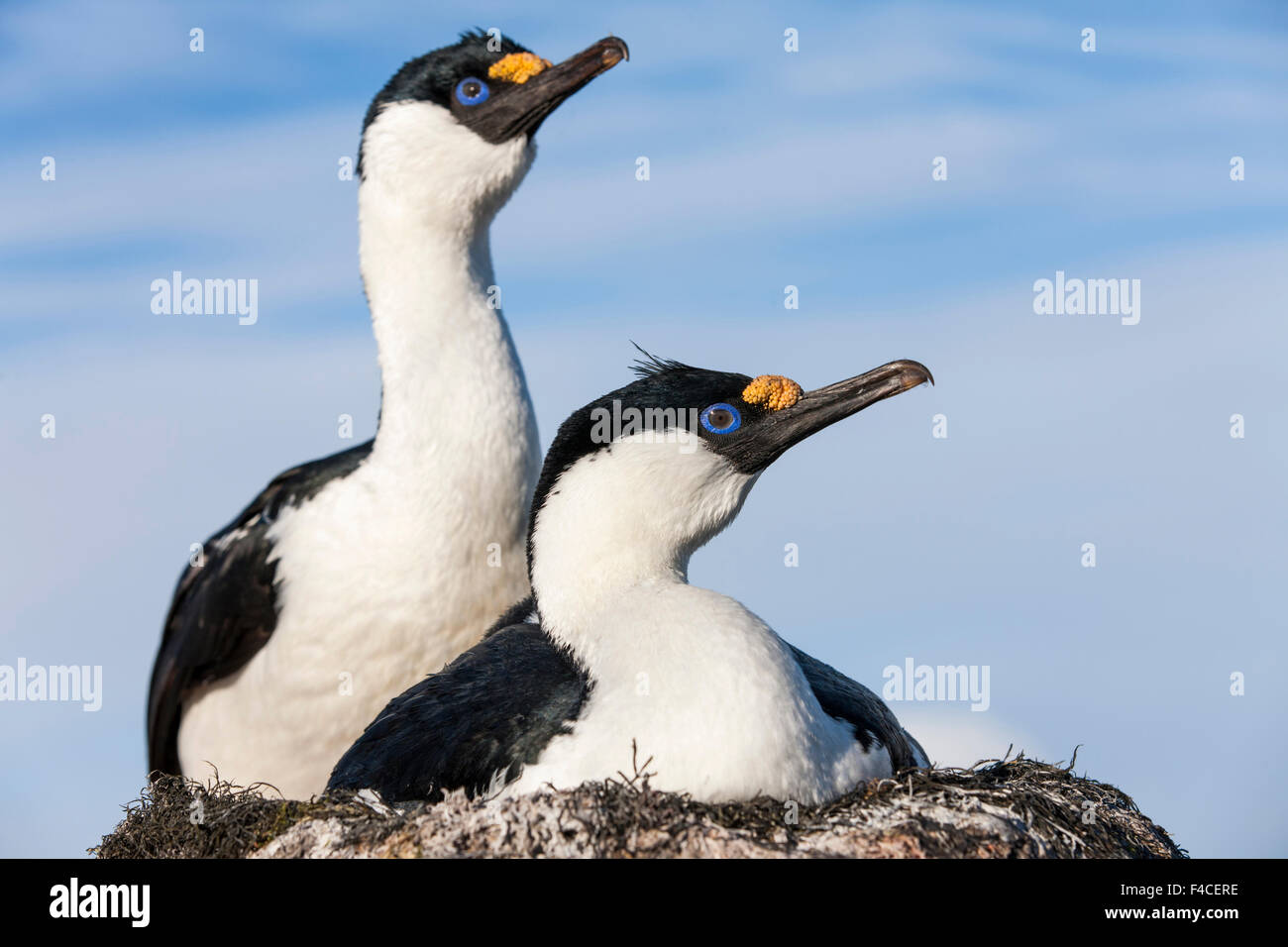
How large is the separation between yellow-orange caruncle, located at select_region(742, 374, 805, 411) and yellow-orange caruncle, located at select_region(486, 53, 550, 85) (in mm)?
2671

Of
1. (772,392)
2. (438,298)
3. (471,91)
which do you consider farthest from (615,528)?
(471,91)

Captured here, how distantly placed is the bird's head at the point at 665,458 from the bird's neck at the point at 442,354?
145cm

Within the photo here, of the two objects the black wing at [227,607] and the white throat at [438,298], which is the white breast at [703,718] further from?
the black wing at [227,607]

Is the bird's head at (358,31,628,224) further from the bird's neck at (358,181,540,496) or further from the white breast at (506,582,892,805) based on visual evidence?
the white breast at (506,582,892,805)

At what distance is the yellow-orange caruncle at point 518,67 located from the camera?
749cm

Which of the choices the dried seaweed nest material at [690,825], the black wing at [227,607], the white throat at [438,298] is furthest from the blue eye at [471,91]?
the dried seaweed nest material at [690,825]

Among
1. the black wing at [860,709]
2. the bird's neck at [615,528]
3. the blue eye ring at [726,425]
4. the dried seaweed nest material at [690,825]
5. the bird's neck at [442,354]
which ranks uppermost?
the bird's neck at [442,354]

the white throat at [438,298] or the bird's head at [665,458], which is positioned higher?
the white throat at [438,298]

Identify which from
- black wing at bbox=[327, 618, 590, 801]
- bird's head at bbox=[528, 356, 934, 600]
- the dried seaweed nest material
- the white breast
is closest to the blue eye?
bird's head at bbox=[528, 356, 934, 600]

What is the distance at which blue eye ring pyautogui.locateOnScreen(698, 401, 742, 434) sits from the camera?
575cm

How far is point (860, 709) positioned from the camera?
229 inches

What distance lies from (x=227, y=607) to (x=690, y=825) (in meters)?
3.88
